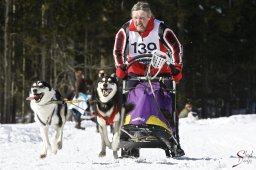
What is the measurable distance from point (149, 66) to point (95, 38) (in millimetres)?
21780

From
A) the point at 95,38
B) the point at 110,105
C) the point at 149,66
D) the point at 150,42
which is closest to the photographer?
the point at 149,66

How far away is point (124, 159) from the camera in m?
7.01

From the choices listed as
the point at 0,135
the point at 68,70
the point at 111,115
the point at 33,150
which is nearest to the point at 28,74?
the point at 68,70

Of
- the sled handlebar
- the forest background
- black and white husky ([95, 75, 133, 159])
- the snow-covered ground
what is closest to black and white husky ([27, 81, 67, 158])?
the snow-covered ground

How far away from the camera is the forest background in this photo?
23.8 meters

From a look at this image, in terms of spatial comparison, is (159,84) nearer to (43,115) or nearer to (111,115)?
(111,115)

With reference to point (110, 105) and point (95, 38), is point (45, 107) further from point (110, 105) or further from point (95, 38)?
point (95, 38)

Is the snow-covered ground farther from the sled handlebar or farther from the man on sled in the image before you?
the sled handlebar

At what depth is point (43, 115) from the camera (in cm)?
780

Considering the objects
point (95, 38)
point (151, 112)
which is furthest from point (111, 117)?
point (95, 38)

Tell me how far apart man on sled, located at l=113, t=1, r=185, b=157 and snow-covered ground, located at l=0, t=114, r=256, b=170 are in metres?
0.55

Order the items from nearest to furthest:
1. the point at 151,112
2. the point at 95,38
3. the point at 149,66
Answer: the point at 151,112 < the point at 149,66 < the point at 95,38

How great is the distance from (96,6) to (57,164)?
65.0 feet

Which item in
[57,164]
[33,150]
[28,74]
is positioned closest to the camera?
[57,164]
